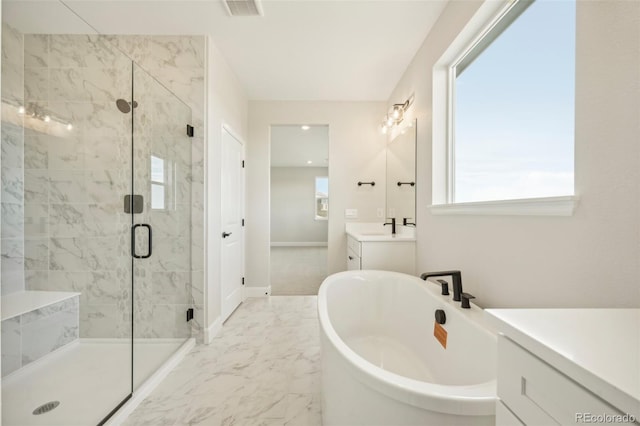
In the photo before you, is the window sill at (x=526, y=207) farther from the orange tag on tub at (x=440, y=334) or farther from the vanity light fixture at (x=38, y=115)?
the vanity light fixture at (x=38, y=115)

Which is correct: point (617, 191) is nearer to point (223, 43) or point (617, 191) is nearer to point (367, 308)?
point (367, 308)

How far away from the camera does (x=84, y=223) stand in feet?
6.01

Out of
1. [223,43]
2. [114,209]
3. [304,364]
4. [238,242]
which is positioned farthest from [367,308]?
[223,43]

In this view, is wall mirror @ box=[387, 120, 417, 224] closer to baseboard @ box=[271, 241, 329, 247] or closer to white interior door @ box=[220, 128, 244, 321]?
white interior door @ box=[220, 128, 244, 321]

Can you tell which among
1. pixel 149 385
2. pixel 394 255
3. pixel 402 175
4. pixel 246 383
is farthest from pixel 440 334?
pixel 149 385

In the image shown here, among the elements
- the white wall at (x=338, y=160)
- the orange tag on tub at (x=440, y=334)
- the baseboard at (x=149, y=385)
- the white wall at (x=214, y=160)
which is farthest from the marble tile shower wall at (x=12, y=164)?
the orange tag on tub at (x=440, y=334)

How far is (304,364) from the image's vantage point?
1844 millimetres

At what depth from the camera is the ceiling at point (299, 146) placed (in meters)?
4.80

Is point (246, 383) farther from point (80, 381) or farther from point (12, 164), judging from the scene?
point (12, 164)

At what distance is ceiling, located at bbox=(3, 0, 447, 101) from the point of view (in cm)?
180

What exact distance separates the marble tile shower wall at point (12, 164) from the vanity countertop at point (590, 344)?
97.2 inches

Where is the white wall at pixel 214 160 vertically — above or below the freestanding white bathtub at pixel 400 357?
above

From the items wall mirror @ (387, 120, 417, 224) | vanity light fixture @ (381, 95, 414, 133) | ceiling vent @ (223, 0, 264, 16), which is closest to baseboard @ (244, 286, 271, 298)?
wall mirror @ (387, 120, 417, 224)

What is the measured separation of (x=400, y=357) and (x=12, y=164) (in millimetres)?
2776
